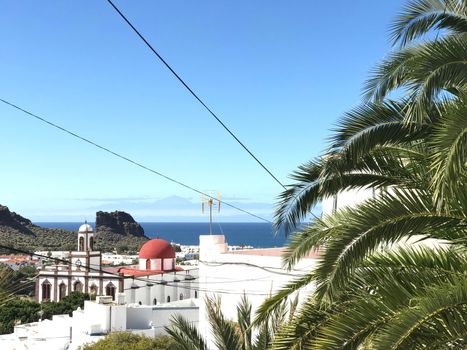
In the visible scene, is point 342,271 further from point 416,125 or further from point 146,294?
point 146,294

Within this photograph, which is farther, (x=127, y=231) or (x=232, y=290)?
(x=127, y=231)

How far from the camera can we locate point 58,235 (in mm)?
150750

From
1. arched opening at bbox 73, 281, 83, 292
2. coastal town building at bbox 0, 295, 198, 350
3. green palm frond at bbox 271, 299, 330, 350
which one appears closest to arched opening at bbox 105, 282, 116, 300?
arched opening at bbox 73, 281, 83, 292

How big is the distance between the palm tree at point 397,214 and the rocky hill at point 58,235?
10239 cm

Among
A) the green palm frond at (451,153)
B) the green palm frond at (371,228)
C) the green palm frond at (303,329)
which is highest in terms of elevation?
the green palm frond at (451,153)

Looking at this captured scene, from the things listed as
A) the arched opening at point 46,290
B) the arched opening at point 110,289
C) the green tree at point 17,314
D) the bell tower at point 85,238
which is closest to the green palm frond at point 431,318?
the green tree at point 17,314

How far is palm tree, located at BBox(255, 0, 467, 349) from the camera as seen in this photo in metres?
4.36

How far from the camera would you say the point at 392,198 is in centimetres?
500

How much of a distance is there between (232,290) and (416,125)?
38.2 ft

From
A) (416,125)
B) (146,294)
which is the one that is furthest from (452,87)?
(146,294)

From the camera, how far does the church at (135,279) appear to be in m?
51.1

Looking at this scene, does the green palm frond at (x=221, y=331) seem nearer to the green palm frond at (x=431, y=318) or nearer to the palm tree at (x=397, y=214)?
the palm tree at (x=397, y=214)

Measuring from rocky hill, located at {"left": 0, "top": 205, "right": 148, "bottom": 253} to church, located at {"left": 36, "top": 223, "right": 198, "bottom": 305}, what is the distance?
156 ft

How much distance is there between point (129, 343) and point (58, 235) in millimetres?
135159
